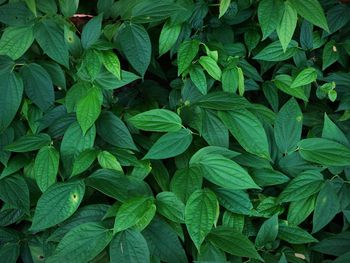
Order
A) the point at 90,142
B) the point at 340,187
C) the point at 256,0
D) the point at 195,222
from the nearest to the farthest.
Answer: the point at 195,222
the point at 90,142
the point at 340,187
the point at 256,0

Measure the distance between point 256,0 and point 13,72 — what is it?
0.76 metres

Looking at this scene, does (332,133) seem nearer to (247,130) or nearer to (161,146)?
(247,130)

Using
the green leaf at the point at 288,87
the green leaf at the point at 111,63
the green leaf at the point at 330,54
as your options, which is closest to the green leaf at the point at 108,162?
the green leaf at the point at 111,63

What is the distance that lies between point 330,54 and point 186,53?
49 cm

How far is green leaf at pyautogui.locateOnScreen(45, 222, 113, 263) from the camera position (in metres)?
1.17

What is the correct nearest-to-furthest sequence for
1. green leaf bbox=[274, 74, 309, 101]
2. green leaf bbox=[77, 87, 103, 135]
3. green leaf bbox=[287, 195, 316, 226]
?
green leaf bbox=[77, 87, 103, 135] → green leaf bbox=[287, 195, 316, 226] → green leaf bbox=[274, 74, 309, 101]

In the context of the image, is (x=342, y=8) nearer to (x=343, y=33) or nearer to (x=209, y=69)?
(x=343, y=33)

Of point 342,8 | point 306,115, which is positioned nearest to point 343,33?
point 342,8

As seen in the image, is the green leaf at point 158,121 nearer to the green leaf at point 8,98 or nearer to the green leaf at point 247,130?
the green leaf at point 247,130

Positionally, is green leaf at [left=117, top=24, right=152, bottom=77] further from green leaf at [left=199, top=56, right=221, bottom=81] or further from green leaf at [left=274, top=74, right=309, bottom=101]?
green leaf at [left=274, top=74, right=309, bottom=101]

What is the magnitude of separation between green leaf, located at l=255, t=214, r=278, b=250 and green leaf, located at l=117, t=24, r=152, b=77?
531 mm

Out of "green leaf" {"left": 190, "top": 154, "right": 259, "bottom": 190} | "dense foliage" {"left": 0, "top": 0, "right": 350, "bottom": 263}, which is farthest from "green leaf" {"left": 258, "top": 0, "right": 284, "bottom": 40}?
"green leaf" {"left": 190, "top": 154, "right": 259, "bottom": 190}

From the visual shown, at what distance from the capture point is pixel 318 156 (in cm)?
136

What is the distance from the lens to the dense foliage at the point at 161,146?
1.24 meters
